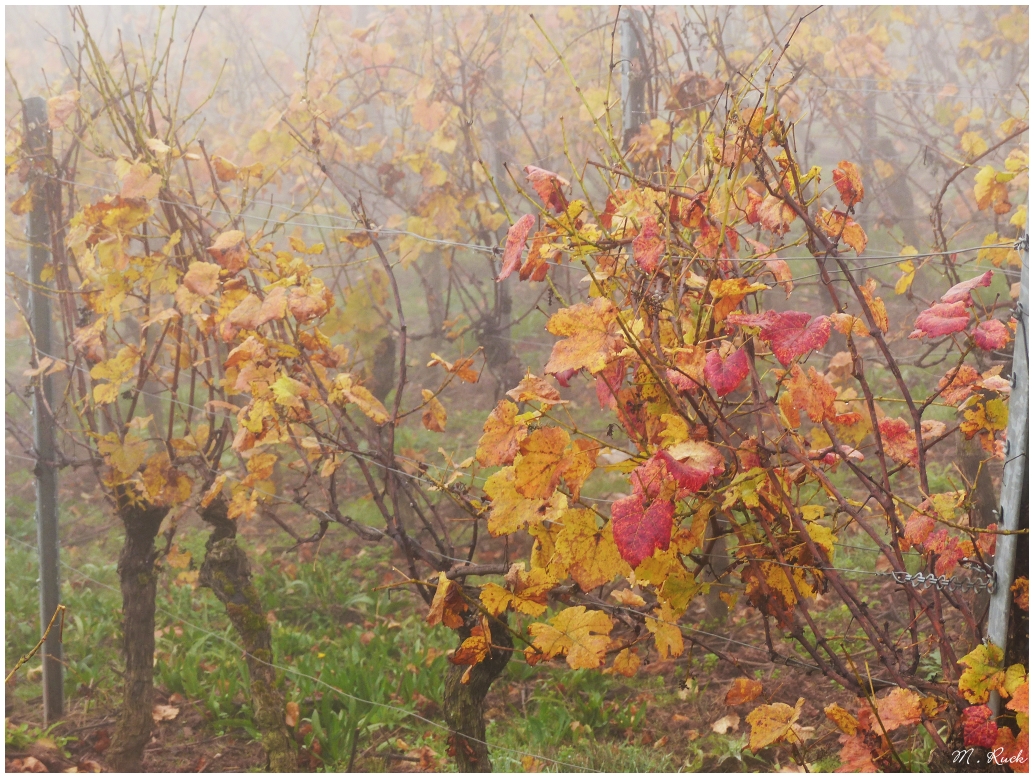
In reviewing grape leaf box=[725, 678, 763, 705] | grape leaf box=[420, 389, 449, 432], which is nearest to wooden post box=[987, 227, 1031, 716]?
grape leaf box=[725, 678, 763, 705]

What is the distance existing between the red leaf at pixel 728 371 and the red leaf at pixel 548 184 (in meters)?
0.47

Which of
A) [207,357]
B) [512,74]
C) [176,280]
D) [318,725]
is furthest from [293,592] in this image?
[512,74]

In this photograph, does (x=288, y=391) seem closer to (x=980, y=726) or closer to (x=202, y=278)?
(x=202, y=278)

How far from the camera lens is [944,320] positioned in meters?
1.45

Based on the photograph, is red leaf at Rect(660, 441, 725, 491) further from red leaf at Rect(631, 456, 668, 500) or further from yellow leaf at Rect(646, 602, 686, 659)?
yellow leaf at Rect(646, 602, 686, 659)

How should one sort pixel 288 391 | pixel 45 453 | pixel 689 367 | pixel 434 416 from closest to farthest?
1. pixel 689 367
2. pixel 288 391
3. pixel 434 416
4. pixel 45 453

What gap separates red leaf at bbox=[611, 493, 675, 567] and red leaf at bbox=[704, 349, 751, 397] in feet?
0.69

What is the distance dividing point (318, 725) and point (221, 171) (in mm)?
1980

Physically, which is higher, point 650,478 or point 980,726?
point 650,478

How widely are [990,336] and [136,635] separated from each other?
9.57 feet

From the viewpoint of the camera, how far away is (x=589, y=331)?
1.42m

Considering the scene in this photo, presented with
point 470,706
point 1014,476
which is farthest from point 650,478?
point 470,706

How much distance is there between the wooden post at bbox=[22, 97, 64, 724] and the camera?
3205mm

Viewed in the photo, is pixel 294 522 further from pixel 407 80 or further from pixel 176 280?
pixel 407 80
